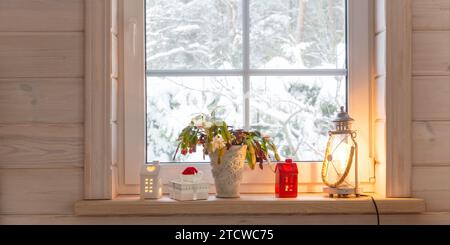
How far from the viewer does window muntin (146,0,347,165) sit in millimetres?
2070

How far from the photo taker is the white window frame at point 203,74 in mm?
2041

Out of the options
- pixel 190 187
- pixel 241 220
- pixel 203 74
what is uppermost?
pixel 203 74

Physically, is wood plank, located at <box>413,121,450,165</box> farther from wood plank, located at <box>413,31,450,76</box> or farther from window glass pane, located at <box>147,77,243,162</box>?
window glass pane, located at <box>147,77,243,162</box>

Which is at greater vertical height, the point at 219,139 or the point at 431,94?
the point at 431,94

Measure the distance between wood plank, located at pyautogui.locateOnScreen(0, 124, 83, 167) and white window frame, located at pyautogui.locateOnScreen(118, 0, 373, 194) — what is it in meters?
0.17

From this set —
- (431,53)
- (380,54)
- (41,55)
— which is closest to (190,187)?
(41,55)

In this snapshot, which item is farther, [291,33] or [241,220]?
[291,33]

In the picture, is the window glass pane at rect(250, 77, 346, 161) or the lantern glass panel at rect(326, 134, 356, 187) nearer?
the lantern glass panel at rect(326, 134, 356, 187)

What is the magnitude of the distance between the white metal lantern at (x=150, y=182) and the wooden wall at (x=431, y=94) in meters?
0.79

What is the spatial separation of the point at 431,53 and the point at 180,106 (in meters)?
0.81

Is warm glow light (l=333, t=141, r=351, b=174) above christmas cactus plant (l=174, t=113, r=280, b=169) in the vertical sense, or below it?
below

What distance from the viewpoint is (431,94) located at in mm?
1934

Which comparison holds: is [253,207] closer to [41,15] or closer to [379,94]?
[379,94]

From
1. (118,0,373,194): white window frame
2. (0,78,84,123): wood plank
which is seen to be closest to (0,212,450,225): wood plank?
(118,0,373,194): white window frame
